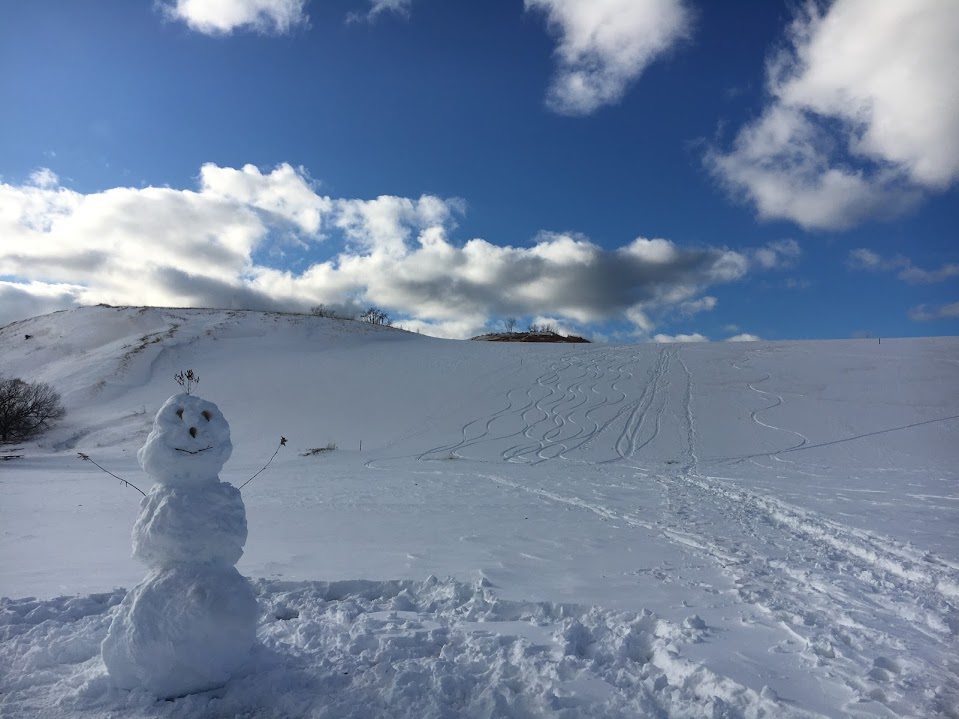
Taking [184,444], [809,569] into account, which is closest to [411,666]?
[184,444]

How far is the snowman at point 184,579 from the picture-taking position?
3.44m

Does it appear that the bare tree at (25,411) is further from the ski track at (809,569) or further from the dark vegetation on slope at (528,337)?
the dark vegetation on slope at (528,337)

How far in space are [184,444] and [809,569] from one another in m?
5.77

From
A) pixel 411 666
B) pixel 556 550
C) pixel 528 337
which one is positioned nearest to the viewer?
pixel 411 666

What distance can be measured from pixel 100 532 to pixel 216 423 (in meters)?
5.76

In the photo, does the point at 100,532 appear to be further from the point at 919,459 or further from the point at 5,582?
the point at 919,459

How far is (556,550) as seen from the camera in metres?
6.84

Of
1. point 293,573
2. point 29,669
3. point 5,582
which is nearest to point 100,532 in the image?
point 5,582

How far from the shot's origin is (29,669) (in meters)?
3.82

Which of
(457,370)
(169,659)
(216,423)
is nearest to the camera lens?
(169,659)

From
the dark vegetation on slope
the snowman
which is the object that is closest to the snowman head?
the snowman

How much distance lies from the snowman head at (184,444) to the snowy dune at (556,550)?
4.25 feet

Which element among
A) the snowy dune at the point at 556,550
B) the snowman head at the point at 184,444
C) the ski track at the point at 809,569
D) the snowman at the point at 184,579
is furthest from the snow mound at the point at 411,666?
the snowman head at the point at 184,444

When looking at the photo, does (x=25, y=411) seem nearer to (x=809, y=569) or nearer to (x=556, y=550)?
(x=556, y=550)
